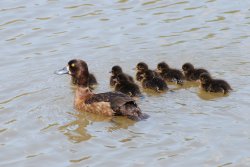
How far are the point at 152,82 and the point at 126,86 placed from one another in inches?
14.9

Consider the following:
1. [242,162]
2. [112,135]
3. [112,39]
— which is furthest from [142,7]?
[242,162]

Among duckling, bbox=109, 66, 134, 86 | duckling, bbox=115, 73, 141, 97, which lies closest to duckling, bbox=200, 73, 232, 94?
duckling, bbox=115, 73, 141, 97

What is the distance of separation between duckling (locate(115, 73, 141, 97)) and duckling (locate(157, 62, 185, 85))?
1.82 ft

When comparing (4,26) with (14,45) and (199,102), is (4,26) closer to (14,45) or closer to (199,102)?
(14,45)

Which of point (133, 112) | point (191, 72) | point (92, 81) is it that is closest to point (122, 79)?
point (92, 81)

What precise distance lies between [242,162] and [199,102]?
2041 mm

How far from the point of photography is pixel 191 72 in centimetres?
1091

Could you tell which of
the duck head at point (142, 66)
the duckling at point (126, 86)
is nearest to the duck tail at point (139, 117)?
the duckling at point (126, 86)

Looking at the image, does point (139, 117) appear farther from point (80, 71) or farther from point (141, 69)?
point (141, 69)

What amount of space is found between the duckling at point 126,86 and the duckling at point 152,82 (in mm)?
194

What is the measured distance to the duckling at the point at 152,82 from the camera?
10508mm

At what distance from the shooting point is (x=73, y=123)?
385 inches

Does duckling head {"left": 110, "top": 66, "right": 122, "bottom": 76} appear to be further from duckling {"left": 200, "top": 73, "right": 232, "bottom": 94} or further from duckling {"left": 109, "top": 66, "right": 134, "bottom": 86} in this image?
duckling {"left": 200, "top": 73, "right": 232, "bottom": 94}

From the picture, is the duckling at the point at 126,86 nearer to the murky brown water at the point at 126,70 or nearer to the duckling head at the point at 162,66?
the murky brown water at the point at 126,70
